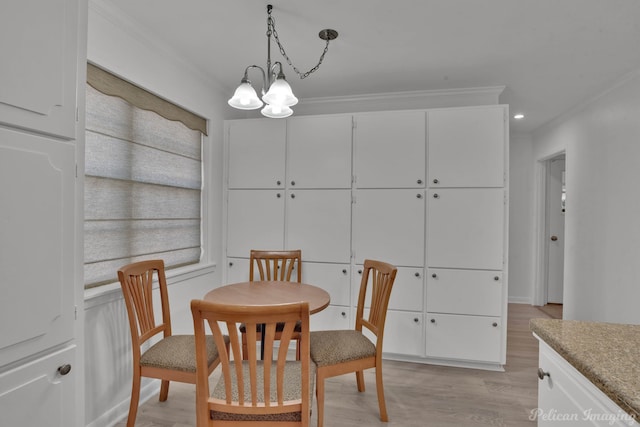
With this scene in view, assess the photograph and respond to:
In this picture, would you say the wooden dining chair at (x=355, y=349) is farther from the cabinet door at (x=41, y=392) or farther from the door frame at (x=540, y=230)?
the door frame at (x=540, y=230)

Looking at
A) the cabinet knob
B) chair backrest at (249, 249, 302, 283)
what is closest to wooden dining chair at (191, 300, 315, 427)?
the cabinet knob

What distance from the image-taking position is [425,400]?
2.36 metres

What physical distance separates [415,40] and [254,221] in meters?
2.03

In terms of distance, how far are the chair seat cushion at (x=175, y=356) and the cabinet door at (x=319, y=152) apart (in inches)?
65.0

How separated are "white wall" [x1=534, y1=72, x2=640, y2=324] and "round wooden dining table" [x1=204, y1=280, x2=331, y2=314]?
2566mm

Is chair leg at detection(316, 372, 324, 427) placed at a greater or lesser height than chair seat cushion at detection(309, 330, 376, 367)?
lesser

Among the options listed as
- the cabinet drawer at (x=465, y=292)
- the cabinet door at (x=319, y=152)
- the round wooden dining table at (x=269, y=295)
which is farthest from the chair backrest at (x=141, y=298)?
the cabinet drawer at (x=465, y=292)

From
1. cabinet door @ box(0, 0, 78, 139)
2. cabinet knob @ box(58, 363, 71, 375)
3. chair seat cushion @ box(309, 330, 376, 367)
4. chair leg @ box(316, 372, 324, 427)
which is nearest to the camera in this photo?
cabinet door @ box(0, 0, 78, 139)

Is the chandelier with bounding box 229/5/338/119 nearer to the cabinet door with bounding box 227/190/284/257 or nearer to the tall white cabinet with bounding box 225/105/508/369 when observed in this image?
the tall white cabinet with bounding box 225/105/508/369

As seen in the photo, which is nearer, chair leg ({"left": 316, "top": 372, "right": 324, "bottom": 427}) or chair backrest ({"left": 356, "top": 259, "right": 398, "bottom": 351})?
chair leg ({"left": 316, "top": 372, "right": 324, "bottom": 427})

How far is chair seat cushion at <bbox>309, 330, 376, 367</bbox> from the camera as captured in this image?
1951 mm

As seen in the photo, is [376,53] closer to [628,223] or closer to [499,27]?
[499,27]

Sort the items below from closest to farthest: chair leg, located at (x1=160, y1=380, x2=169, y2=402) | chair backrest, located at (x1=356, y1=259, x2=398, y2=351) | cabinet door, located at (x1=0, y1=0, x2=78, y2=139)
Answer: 1. cabinet door, located at (x1=0, y1=0, x2=78, y2=139)
2. chair backrest, located at (x1=356, y1=259, x2=398, y2=351)
3. chair leg, located at (x1=160, y1=380, x2=169, y2=402)

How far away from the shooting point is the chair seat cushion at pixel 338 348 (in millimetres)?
1951
